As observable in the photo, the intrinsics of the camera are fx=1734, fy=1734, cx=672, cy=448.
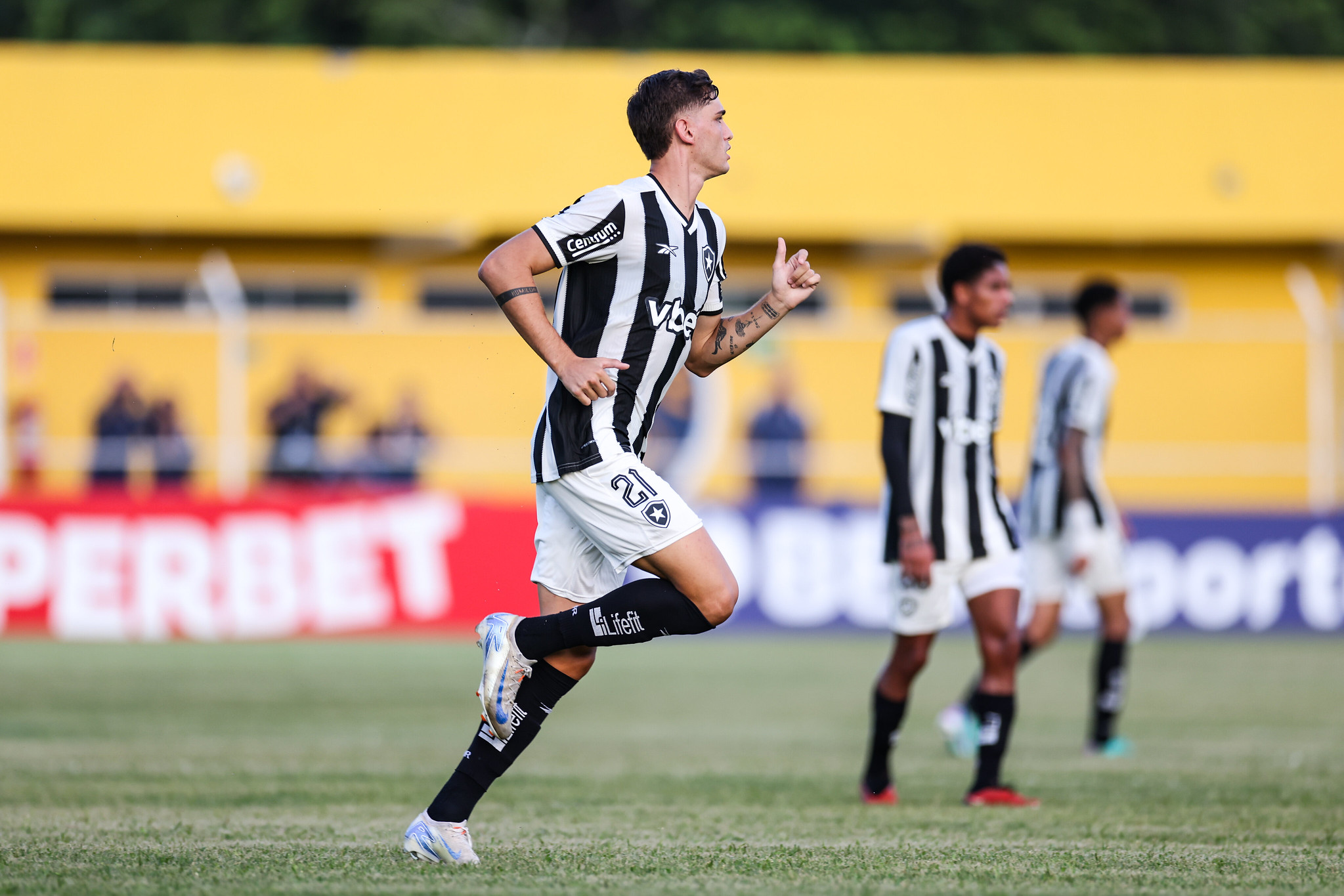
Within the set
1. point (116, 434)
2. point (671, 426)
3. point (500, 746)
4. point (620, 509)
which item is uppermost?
point (671, 426)

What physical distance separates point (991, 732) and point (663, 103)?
324cm

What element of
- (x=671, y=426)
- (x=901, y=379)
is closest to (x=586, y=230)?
(x=901, y=379)

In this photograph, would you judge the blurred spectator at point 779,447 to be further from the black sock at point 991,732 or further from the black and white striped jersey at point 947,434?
the black sock at point 991,732

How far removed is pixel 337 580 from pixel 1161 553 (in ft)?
27.3

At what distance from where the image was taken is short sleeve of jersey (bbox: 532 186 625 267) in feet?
17.5

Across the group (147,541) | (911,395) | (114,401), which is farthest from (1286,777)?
(114,401)

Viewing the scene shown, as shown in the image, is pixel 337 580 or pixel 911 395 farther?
pixel 337 580

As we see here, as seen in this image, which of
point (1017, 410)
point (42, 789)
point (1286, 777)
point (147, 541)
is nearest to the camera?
→ point (42, 789)

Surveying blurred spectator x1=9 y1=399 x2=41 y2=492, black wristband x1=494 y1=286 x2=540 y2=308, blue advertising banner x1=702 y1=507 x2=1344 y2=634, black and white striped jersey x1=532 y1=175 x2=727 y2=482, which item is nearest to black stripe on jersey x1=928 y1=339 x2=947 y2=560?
black and white striped jersey x1=532 y1=175 x2=727 y2=482

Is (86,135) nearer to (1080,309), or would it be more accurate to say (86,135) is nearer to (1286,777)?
(1080,309)

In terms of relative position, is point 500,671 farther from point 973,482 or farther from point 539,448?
point 973,482

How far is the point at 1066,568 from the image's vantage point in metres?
9.93

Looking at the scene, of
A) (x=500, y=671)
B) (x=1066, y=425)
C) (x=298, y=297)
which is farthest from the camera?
(x=298, y=297)

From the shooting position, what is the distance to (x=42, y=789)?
24.0ft
